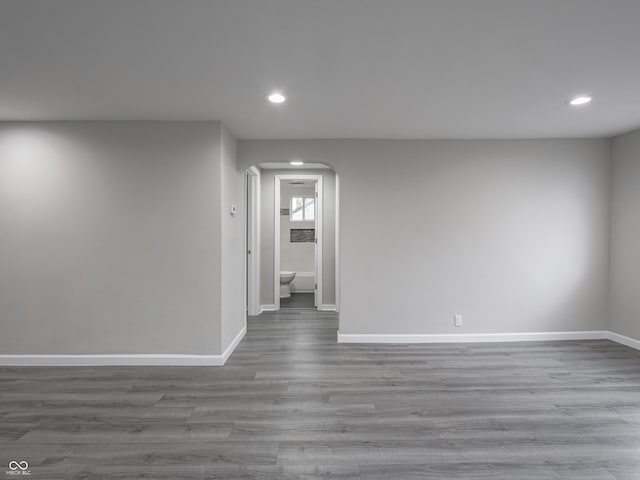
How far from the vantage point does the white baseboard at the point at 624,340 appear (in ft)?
12.7

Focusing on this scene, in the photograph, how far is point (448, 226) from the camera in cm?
410

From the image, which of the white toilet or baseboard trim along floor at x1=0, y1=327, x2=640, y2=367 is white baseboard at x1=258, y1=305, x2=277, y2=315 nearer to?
the white toilet

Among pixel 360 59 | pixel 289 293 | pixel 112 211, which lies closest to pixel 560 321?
pixel 360 59

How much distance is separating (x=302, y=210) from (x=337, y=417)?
6297mm

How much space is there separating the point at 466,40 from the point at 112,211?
3.42 m

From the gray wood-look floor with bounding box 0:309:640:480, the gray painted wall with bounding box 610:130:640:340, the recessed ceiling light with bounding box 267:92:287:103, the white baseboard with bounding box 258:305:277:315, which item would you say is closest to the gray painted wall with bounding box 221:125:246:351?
the gray wood-look floor with bounding box 0:309:640:480

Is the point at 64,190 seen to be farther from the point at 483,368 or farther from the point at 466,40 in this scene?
the point at 483,368

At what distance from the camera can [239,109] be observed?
10.2 feet

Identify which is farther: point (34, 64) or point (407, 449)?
point (34, 64)

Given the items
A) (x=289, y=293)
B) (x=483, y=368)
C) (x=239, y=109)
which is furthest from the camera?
(x=289, y=293)

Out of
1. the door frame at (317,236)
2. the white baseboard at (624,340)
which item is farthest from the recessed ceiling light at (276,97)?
the white baseboard at (624,340)

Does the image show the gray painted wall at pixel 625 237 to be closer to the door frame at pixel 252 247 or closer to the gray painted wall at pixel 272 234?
the gray painted wall at pixel 272 234

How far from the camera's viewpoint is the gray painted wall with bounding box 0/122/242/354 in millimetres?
3451

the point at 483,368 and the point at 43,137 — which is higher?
the point at 43,137
